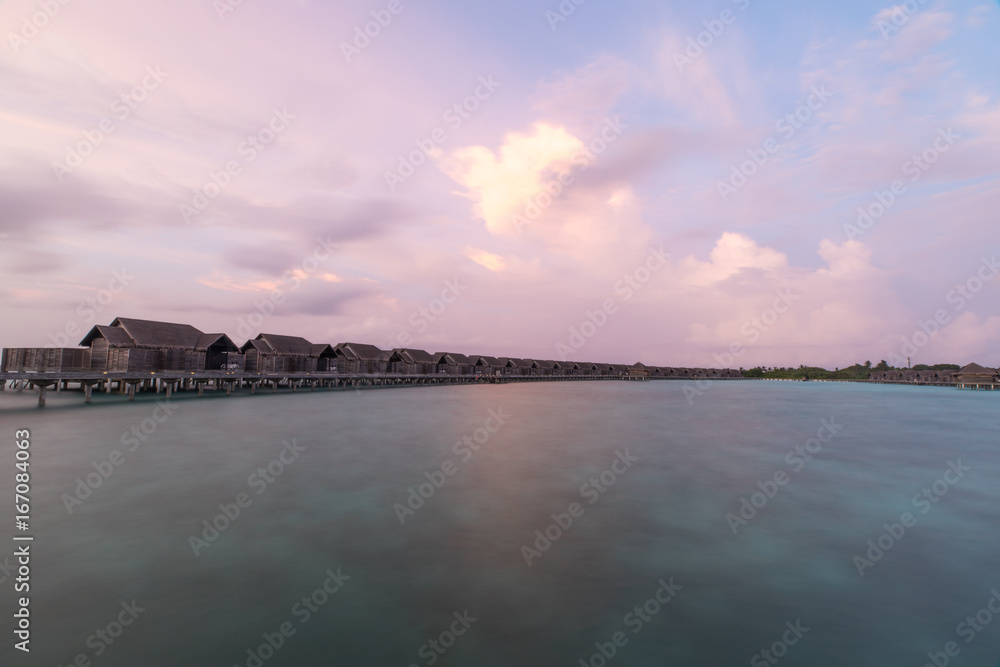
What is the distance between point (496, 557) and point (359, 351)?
206 ft

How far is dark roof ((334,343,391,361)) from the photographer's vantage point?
66.9 meters

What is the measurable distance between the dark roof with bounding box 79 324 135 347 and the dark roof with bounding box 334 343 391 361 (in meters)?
28.4

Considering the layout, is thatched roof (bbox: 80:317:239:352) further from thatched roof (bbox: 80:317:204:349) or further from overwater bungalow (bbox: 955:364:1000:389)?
overwater bungalow (bbox: 955:364:1000:389)

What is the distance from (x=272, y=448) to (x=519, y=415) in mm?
19781

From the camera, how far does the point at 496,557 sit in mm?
8930

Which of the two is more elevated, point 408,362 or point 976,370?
point 976,370

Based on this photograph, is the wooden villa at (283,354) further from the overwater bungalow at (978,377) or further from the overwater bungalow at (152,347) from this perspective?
the overwater bungalow at (978,377)

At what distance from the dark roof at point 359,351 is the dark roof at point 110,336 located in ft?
93.2

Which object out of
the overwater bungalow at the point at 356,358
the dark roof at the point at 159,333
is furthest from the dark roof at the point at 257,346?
A: the overwater bungalow at the point at 356,358

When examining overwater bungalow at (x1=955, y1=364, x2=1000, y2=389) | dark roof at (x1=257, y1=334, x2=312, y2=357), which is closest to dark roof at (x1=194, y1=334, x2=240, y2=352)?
dark roof at (x1=257, y1=334, x2=312, y2=357)

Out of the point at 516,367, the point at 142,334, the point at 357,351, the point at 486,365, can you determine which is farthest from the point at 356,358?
the point at 516,367

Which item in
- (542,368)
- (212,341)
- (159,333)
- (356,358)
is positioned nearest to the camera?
(159,333)

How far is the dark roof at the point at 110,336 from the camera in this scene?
40.2 metres

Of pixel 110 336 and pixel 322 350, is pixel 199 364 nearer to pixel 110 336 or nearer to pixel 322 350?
pixel 110 336
